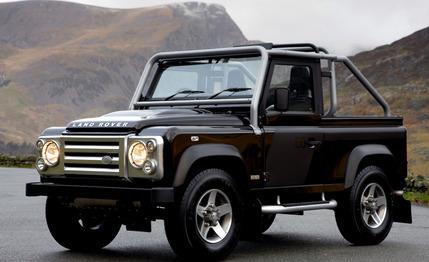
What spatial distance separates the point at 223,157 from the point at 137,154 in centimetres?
84

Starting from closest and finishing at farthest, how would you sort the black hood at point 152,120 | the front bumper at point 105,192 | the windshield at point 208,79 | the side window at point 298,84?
1. the front bumper at point 105,192
2. the black hood at point 152,120
3. the windshield at point 208,79
4. the side window at point 298,84

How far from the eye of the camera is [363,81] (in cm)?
1047

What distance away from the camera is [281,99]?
880 cm

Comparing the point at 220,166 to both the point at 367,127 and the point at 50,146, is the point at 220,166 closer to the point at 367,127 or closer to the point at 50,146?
the point at 50,146

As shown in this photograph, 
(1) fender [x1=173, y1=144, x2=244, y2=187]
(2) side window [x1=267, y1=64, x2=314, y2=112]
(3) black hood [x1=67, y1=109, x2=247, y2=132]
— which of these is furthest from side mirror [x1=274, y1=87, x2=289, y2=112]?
(1) fender [x1=173, y1=144, x2=244, y2=187]

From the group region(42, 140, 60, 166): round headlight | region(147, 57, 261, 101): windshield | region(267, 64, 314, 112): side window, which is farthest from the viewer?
region(267, 64, 314, 112): side window

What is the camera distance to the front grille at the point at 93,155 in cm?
803

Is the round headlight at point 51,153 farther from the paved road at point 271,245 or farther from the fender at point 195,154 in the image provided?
the fender at point 195,154

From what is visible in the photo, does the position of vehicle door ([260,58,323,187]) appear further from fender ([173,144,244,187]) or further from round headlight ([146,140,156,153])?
round headlight ([146,140,156,153])

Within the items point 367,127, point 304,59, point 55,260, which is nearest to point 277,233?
point 367,127

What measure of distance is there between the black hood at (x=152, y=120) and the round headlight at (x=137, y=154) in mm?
215

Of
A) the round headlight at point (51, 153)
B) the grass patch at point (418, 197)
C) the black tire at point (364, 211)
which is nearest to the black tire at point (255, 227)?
the black tire at point (364, 211)

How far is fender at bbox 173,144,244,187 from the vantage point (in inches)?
307

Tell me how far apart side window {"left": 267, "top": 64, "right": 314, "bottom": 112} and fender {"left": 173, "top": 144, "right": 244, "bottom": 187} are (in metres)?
1.39
